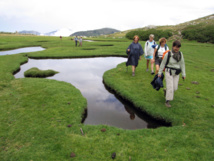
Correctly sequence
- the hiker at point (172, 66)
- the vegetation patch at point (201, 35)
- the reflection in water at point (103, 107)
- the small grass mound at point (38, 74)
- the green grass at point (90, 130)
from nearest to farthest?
the green grass at point (90, 130)
the hiker at point (172, 66)
the reflection in water at point (103, 107)
the small grass mound at point (38, 74)
the vegetation patch at point (201, 35)

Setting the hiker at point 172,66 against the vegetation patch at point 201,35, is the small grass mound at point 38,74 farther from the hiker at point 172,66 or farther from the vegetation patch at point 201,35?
the vegetation patch at point 201,35

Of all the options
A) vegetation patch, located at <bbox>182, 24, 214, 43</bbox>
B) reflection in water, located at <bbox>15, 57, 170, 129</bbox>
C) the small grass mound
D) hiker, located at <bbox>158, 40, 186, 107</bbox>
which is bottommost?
reflection in water, located at <bbox>15, 57, 170, 129</bbox>

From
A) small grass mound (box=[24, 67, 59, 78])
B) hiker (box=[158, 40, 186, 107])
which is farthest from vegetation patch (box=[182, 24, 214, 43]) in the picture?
small grass mound (box=[24, 67, 59, 78])

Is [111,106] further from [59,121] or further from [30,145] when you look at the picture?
[30,145]

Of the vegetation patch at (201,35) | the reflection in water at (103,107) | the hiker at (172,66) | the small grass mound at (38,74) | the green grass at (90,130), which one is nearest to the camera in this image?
the green grass at (90,130)

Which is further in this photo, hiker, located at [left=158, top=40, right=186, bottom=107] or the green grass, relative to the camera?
hiker, located at [left=158, top=40, right=186, bottom=107]

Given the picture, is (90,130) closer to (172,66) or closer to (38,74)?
(172,66)

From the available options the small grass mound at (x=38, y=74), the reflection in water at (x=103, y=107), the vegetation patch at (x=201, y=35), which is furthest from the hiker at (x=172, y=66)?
the vegetation patch at (x=201, y=35)

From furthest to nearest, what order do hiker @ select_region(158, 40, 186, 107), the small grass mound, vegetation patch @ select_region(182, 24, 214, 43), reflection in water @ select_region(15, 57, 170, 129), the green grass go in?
vegetation patch @ select_region(182, 24, 214, 43)
the small grass mound
reflection in water @ select_region(15, 57, 170, 129)
hiker @ select_region(158, 40, 186, 107)
the green grass

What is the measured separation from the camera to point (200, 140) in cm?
558

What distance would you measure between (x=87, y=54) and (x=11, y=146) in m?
21.5

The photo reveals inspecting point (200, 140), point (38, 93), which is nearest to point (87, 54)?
point (38, 93)

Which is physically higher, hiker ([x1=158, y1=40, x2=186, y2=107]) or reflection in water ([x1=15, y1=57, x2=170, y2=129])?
hiker ([x1=158, y1=40, x2=186, y2=107])

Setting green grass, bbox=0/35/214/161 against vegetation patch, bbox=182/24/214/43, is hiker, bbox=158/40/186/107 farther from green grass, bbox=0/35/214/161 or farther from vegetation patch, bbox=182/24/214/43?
vegetation patch, bbox=182/24/214/43
